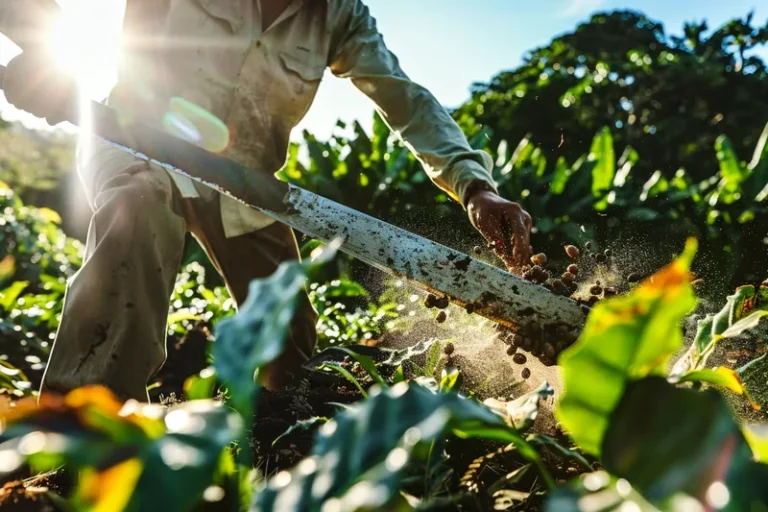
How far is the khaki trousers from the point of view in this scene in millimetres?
1660

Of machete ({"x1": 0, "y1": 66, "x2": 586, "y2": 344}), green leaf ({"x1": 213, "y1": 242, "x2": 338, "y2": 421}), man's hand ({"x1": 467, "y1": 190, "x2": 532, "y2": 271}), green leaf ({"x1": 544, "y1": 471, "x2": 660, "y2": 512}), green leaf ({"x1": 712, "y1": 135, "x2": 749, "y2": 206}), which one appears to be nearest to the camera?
green leaf ({"x1": 544, "y1": 471, "x2": 660, "y2": 512})

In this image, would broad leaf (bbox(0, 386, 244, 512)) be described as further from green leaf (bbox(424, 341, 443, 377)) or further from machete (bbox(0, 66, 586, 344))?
green leaf (bbox(424, 341, 443, 377))

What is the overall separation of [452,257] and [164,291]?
931mm

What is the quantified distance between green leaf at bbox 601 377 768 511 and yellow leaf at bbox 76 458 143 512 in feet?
1.61

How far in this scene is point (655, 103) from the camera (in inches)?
695

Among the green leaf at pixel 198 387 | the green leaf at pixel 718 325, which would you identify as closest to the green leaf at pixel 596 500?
the green leaf at pixel 198 387

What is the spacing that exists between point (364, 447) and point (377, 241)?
1.19 m

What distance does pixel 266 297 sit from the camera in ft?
2.33

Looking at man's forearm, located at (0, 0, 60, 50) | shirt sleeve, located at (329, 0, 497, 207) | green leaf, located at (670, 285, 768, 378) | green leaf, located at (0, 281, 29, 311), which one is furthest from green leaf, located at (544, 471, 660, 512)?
green leaf, located at (0, 281, 29, 311)

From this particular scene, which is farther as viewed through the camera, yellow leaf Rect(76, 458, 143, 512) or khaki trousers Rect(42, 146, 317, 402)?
khaki trousers Rect(42, 146, 317, 402)

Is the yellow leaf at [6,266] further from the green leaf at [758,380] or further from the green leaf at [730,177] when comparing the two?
the green leaf at [730,177]

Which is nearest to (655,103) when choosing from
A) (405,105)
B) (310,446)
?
(405,105)

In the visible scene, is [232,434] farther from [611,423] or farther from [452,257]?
[452,257]

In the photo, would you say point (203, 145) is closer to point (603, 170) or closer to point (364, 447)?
point (364, 447)
